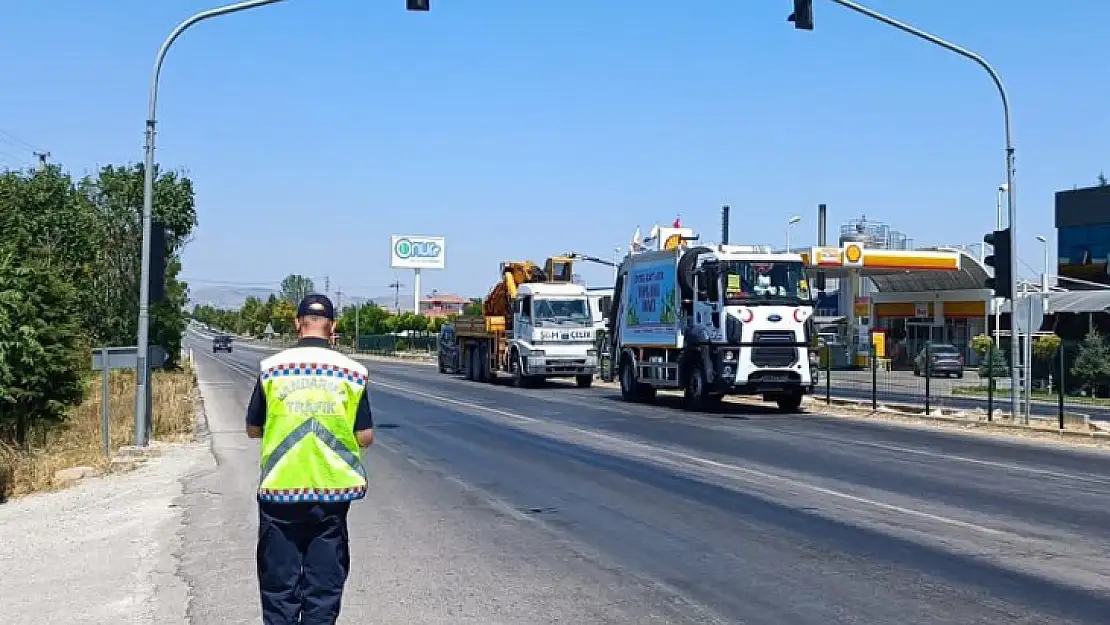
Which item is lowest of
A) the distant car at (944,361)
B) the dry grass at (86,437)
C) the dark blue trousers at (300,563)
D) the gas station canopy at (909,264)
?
the dry grass at (86,437)

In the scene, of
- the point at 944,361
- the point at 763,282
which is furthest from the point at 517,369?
the point at 944,361

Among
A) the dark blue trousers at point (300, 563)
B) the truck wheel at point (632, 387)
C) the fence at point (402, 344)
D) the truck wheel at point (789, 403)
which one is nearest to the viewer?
the dark blue trousers at point (300, 563)

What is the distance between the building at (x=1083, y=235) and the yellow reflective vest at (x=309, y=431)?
53732 mm

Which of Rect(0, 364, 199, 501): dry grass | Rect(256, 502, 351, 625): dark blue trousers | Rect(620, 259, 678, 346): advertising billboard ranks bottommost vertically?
Rect(0, 364, 199, 501): dry grass

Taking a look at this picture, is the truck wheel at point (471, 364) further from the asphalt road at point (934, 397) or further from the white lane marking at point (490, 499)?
the white lane marking at point (490, 499)

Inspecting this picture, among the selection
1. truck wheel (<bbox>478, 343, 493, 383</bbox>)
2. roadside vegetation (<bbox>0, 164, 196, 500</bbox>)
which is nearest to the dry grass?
roadside vegetation (<bbox>0, 164, 196, 500</bbox>)

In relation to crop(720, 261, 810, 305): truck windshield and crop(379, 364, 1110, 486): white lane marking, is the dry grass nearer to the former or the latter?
crop(379, 364, 1110, 486): white lane marking

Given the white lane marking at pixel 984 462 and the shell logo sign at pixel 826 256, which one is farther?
the shell logo sign at pixel 826 256

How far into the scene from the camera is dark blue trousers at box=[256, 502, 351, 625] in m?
5.00

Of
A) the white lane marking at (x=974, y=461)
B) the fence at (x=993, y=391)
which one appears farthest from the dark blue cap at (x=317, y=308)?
the fence at (x=993, y=391)

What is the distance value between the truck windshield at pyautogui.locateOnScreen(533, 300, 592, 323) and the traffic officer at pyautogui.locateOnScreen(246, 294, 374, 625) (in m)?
31.7

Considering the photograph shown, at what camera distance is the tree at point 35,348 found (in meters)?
17.0

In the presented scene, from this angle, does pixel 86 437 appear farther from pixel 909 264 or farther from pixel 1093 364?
pixel 909 264

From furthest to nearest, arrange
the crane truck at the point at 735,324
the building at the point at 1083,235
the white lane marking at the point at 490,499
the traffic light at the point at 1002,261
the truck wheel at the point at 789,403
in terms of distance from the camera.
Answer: the building at the point at 1083,235 < the truck wheel at the point at 789,403 < the crane truck at the point at 735,324 < the traffic light at the point at 1002,261 < the white lane marking at the point at 490,499
